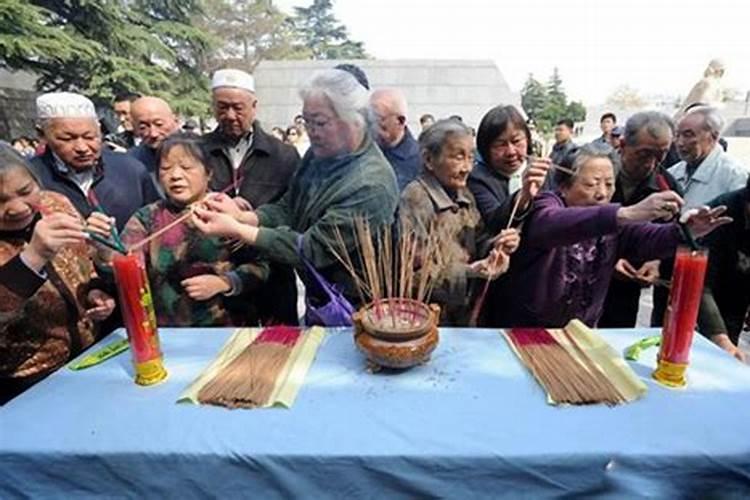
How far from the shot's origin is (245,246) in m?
1.72

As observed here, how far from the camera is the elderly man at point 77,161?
202cm

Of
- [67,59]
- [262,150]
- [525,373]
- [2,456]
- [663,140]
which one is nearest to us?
[2,456]

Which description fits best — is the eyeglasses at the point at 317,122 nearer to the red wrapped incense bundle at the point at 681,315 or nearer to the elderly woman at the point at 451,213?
the elderly woman at the point at 451,213

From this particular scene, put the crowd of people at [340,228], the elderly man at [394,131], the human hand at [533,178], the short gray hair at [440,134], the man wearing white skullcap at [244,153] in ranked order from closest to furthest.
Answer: the crowd of people at [340,228]
the human hand at [533,178]
the short gray hair at [440,134]
the man wearing white skullcap at [244,153]
the elderly man at [394,131]

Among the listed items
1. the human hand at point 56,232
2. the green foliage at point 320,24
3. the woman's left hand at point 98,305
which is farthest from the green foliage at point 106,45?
the green foliage at point 320,24

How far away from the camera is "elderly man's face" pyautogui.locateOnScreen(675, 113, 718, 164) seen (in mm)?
2711

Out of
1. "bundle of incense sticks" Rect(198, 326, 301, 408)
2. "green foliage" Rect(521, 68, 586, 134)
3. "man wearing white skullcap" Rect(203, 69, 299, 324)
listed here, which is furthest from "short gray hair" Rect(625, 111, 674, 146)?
"green foliage" Rect(521, 68, 586, 134)

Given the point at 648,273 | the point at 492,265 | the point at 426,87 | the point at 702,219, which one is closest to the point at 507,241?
the point at 492,265

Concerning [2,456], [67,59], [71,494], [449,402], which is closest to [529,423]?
[449,402]

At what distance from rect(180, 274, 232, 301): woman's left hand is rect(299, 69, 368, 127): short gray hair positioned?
669mm

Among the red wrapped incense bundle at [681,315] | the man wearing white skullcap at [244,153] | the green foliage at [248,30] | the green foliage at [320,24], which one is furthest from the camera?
the green foliage at [320,24]

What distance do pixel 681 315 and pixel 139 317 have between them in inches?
49.8

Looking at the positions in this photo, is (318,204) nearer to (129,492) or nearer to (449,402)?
(449,402)

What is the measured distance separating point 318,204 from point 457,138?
1.79ft
